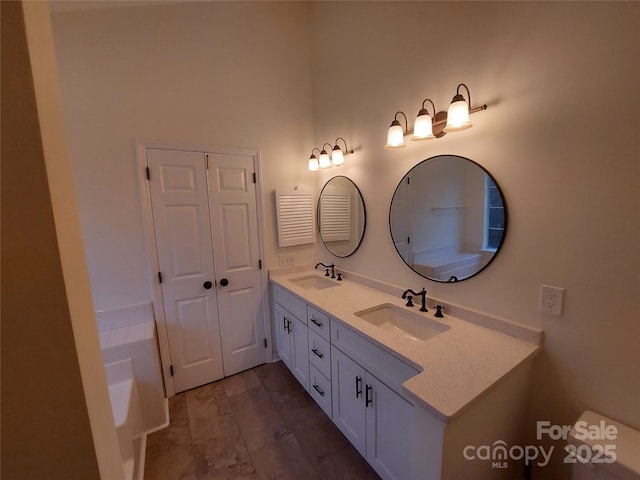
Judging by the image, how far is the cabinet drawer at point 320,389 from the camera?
5.85ft

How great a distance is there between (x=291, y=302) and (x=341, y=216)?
90 cm

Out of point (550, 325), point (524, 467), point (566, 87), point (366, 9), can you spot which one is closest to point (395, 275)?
point (550, 325)

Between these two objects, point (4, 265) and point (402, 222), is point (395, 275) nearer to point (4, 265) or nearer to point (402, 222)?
point (402, 222)

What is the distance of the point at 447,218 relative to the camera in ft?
5.10

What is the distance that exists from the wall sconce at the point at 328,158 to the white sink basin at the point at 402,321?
1259 mm

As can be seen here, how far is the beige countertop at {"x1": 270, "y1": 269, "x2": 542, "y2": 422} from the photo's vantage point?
93 cm

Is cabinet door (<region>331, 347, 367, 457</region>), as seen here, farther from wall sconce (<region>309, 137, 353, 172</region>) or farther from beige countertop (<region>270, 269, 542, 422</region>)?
wall sconce (<region>309, 137, 353, 172</region>)

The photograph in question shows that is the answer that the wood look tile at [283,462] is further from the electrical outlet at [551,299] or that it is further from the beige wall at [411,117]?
the electrical outlet at [551,299]

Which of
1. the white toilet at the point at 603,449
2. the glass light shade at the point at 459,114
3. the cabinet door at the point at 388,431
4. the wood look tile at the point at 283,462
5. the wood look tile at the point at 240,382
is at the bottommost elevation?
the wood look tile at the point at 283,462

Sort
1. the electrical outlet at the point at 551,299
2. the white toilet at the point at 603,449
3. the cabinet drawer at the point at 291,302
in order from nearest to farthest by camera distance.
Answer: the white toilet at the point at 603,449, the electrical outlet at the point at 551,299, the cabinet drawer at the point at 291,302

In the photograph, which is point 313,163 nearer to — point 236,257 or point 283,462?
point 236,257

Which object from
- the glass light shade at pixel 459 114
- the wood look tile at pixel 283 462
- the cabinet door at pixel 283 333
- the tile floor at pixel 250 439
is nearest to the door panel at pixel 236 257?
the cabinet door at pixel 283 333

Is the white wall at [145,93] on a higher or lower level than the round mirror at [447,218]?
higher

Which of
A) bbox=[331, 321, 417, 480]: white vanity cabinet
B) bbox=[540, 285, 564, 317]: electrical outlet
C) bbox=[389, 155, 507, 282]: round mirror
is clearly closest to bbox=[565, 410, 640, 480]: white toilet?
bbox=[540, 285, 564, 317]: electrical outlet
